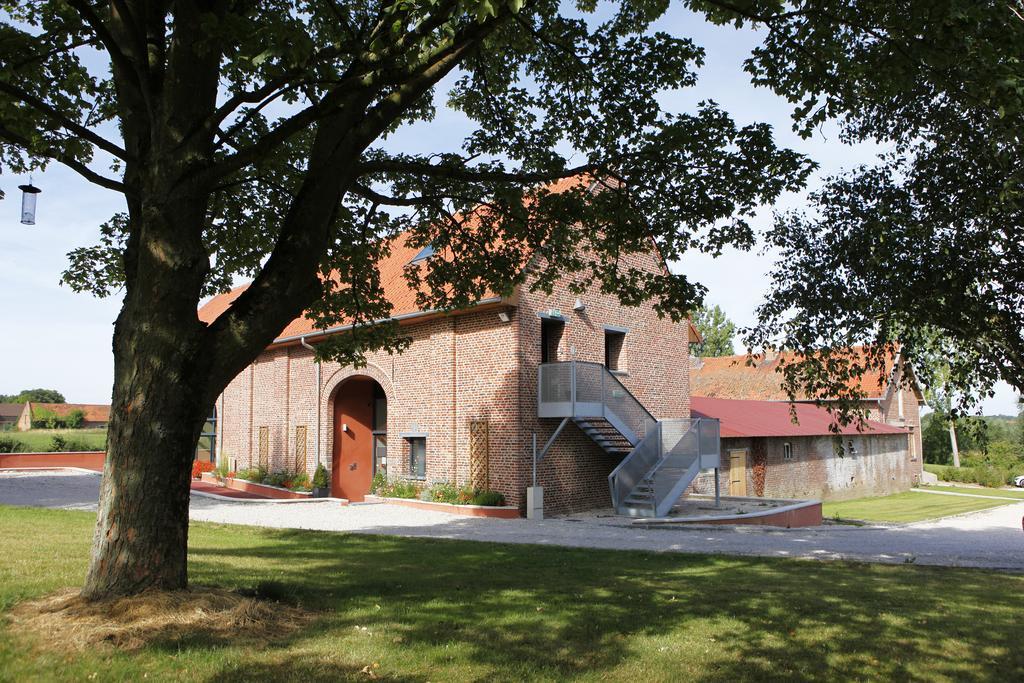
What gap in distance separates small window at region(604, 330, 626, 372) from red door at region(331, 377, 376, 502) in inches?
289

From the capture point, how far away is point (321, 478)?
2278cm

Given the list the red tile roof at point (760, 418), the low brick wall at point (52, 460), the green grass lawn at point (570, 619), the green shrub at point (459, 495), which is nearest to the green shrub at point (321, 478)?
the green shrub at point (459, 495)

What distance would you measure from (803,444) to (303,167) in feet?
81.4

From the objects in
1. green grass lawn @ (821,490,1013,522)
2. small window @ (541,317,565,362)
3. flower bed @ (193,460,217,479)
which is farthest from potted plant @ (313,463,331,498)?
green grass lawn @ (821,490,1013,522)

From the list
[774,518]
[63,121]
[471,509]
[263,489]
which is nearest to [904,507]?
[774,518]

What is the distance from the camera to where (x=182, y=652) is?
5207 mm

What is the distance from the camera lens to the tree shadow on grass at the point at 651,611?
18.0 ft

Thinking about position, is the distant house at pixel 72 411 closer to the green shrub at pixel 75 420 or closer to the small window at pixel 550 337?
the green shrub at pixel 75 420

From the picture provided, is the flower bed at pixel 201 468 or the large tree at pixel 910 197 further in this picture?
the flower bed at pixel 201 468

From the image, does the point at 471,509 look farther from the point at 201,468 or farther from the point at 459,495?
the point at 201,468

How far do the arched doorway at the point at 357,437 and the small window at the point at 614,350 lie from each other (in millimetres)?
7028

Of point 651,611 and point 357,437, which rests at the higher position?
point 357,437

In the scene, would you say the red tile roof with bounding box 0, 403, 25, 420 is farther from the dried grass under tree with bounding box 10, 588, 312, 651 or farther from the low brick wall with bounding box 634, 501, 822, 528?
the dried grass under tree with bounding box 10, 588, 312, 651

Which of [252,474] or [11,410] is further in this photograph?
[11,410]
